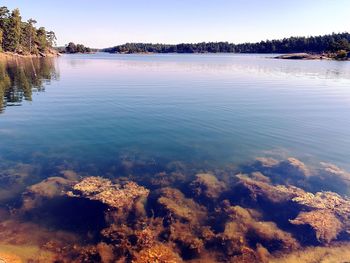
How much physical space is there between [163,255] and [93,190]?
6.08 m

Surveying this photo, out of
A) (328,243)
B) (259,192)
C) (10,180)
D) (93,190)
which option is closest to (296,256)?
(328,243)

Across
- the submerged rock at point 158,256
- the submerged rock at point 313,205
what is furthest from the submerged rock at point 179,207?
the submerged rock at point 313,205

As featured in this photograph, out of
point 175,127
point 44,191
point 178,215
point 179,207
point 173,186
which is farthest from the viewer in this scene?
point 175,127

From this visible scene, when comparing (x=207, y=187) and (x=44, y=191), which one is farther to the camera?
(x=207, y=187)

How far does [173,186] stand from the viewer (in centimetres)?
1634

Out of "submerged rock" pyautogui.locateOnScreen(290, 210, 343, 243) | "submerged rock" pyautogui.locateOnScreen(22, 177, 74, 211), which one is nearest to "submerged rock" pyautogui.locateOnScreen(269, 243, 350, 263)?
"submerged rock" pyautogui.locateOnScreen(290, 210, 343, 243)

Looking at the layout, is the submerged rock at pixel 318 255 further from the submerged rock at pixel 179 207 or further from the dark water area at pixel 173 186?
the submerged rock at pixel 179 207

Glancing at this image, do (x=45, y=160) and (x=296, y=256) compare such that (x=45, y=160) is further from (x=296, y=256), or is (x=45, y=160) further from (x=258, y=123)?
(x=258, y=123)

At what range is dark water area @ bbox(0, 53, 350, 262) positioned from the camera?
11789 millimetres

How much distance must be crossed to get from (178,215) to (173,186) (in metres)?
2.76

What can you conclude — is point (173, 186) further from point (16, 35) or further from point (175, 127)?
point (16, 35)

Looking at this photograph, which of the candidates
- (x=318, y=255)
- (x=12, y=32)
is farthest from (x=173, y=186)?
(x=12, y=32)

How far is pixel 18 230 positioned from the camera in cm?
1243

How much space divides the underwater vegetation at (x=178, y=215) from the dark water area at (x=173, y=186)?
0.19 ft
